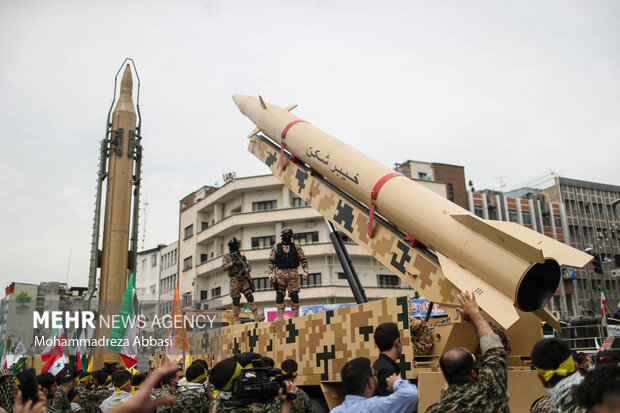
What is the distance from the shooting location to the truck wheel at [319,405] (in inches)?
267

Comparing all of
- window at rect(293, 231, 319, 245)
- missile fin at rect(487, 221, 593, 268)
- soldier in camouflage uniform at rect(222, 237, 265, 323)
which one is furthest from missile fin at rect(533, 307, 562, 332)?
window at rect(293, 231, 319, 245)

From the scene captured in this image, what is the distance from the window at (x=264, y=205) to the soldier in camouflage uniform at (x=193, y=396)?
31.0 meters

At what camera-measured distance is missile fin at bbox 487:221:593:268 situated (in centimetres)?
580

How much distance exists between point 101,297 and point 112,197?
3.16 meters

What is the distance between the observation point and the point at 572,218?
40.7 meters

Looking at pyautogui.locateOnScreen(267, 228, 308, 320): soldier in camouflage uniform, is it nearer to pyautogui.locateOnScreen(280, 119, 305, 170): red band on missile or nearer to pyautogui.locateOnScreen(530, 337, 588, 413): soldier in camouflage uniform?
pyautogui.locateOnScreen(280, 119, 305, 170): red band on missile

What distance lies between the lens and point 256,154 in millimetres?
10867

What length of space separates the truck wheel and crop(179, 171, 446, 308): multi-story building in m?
24.8

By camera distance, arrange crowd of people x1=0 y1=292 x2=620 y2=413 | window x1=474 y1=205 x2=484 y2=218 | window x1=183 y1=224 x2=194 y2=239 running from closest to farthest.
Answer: crowd of people x1=0 y1=292 x2=620 y2=413 < window x1=474 y1=205 x2=484 y2=218 < window x1=183 y1=224 x2=194 y2=239

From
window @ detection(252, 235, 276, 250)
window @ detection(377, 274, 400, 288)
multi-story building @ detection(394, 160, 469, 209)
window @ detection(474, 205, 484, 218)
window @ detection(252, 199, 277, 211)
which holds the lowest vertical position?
window @ detection(377, 274, 400, 288)

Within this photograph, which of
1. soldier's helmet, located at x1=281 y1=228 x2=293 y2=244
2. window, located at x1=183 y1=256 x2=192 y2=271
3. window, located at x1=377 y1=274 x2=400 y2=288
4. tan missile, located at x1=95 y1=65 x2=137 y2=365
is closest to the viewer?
soldier's helmet, located at x1=281 y1=228 x2=293 y2=244

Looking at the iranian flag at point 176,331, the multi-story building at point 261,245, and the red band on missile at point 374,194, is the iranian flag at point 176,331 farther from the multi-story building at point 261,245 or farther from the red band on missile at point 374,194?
the multi-story building at point 261,245

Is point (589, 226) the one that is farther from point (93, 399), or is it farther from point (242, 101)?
point (93, 399)

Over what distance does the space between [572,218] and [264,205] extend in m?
23.1
